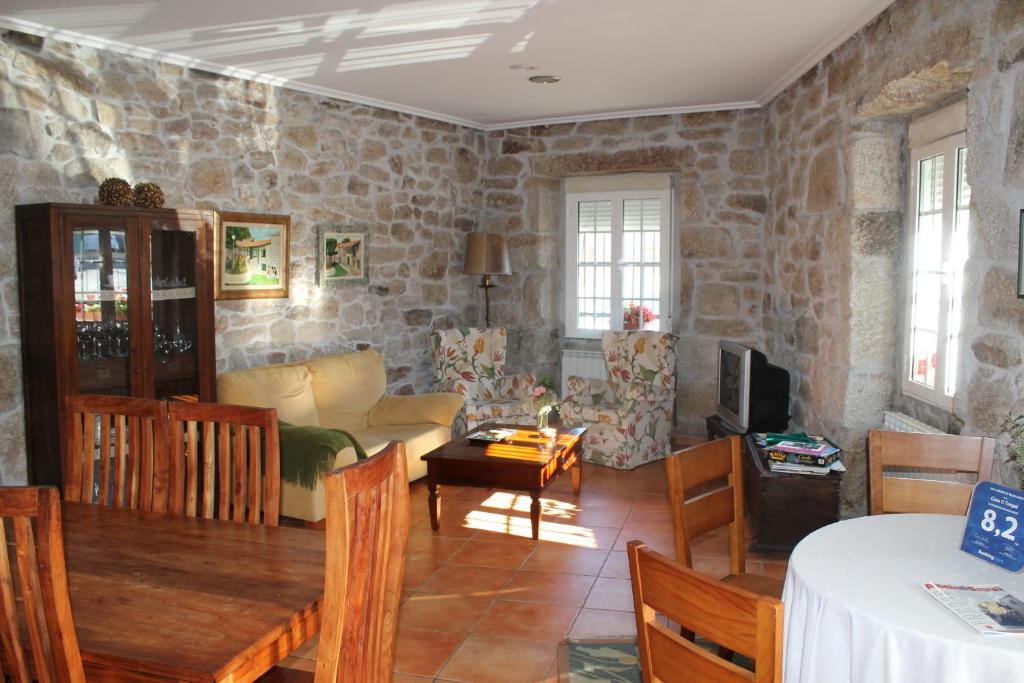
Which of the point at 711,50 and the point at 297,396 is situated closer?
the point at 711,50

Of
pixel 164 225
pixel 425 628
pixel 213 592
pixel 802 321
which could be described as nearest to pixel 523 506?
pixel 425 628

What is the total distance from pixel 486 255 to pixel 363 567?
5304mm

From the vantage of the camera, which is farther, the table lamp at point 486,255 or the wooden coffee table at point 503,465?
the table lamp at point 486,255

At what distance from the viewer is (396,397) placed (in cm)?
572

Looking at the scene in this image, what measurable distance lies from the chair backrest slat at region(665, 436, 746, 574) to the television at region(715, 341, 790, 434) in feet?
7.98

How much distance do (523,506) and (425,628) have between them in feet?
5.62

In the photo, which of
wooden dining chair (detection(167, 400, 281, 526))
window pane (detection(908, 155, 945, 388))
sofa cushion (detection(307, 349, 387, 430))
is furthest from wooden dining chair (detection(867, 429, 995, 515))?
sofa cushion (detection(307, 349, 387, 430))

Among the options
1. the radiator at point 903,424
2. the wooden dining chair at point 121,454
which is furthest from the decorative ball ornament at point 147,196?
the radiator at point 903,424

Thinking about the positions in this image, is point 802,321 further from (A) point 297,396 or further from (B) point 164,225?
(B) point 164,225

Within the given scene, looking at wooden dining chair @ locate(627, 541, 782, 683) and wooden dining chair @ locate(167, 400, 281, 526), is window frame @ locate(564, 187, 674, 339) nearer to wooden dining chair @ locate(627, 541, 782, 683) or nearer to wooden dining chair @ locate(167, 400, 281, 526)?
wooden dining chair @ locate(167, 400, 281, 526)

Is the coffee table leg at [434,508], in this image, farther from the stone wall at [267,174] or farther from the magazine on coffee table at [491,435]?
the stone wall at [267,174]

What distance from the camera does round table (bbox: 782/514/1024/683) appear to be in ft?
5.35

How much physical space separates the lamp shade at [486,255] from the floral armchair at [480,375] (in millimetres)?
639

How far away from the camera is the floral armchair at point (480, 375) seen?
20.0 ft
